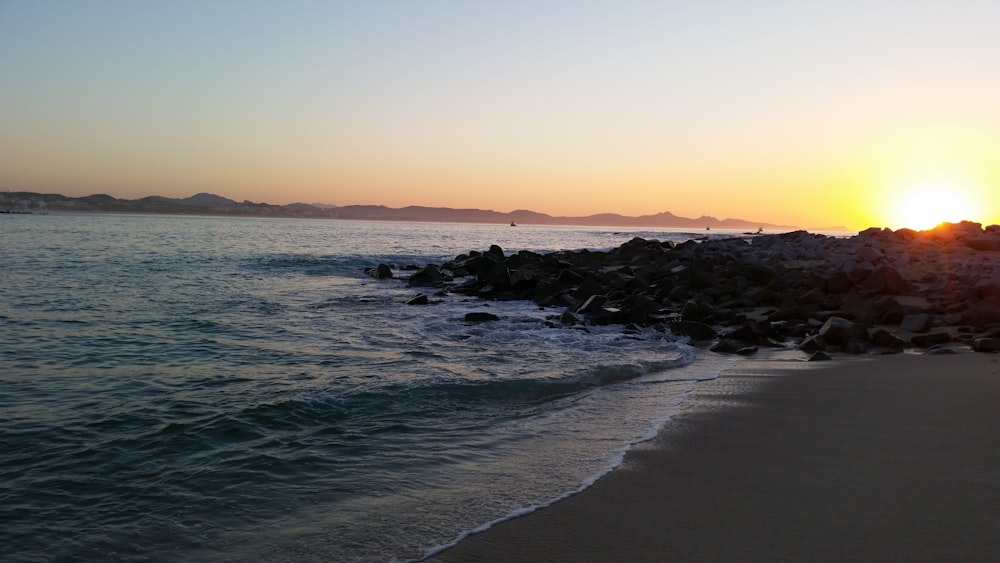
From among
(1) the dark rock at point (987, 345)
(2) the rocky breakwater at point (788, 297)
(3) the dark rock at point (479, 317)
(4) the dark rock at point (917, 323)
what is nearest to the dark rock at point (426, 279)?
(2) the rocky breakwater at point (788, 297)

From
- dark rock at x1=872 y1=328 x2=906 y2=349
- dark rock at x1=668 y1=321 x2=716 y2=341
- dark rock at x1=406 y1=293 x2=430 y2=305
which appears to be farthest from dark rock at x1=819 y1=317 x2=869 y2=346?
dark rock at x1=406 y1=293 x2=430 y2=305

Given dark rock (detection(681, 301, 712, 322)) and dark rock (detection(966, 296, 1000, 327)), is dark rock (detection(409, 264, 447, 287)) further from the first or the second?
dark rock (detection(966, 296, 1000, 327))

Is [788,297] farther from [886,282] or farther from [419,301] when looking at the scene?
[419,301]

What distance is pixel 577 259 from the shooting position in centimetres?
3014

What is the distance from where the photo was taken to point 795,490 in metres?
4.75

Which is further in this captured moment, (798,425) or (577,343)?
(577,343)

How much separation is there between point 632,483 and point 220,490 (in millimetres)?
3222

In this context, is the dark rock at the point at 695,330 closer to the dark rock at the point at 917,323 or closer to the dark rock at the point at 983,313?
the dark rock at the point at 917,323

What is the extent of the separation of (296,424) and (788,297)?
1269cm

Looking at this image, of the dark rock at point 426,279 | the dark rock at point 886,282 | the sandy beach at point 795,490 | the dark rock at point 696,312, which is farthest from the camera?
the dark rock at point 426,279

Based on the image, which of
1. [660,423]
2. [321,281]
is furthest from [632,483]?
[321,281]

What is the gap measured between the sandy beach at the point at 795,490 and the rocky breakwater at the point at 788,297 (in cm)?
407

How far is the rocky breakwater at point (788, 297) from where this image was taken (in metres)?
11.9

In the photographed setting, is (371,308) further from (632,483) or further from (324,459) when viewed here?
(632,483)
